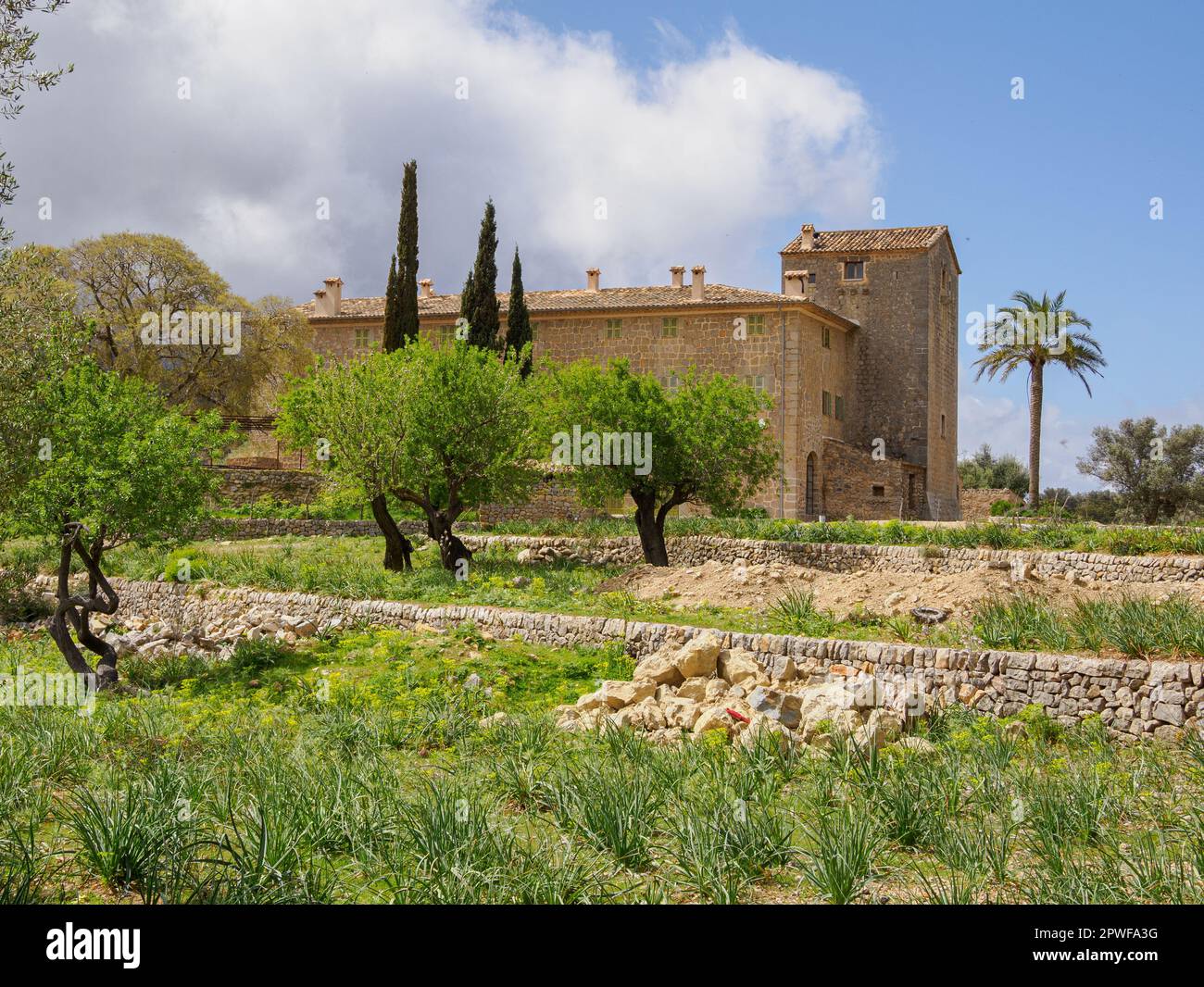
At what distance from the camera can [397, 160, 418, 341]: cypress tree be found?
38.6 metres

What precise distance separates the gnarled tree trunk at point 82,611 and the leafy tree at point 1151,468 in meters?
37.3

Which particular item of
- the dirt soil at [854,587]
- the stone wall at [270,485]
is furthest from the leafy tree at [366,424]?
the stone wall at [270,485]

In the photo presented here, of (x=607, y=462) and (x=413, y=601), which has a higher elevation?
(x=607, y=462)

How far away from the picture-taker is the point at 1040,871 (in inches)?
268

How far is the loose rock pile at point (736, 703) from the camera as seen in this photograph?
10789mm

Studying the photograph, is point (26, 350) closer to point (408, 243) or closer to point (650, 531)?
point (650, 531)

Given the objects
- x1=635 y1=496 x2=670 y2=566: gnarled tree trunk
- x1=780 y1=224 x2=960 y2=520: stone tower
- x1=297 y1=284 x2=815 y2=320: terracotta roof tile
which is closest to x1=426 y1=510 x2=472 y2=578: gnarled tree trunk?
x1=635 y1=496 x2=670 y2=566: gnarled tree trunk

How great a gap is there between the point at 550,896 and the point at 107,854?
9.08 ft

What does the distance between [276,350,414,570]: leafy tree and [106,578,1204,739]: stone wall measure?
6.58 m

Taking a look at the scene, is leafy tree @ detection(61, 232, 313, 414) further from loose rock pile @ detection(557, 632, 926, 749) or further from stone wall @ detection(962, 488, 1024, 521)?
loose rock pile @ detection(557, 632, 926, 749)

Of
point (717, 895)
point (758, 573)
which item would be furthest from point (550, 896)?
point (758, 573)

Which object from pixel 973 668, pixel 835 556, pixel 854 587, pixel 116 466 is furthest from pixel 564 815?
pixel 835 556

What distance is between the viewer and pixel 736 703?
39.3ft
